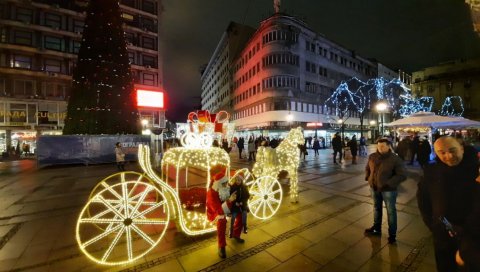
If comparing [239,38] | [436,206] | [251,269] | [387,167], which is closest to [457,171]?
[436,206]

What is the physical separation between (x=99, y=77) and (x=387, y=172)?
67.7 feet

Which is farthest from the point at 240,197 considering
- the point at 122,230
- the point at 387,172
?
the point at 387,172

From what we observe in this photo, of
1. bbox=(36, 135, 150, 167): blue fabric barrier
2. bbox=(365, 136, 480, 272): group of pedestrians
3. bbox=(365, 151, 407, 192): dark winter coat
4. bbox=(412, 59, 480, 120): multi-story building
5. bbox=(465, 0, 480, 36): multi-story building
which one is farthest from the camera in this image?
bbox=(412, 59, 480, 120): multi-story building

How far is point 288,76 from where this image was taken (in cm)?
4038

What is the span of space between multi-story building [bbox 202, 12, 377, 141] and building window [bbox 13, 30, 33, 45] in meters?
34.1

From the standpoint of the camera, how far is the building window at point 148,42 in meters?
44.5

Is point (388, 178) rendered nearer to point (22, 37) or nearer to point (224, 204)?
point (224, 204)

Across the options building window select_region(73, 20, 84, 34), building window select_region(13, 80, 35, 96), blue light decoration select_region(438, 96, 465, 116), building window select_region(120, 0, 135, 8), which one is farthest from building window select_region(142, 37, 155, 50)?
blue light decoration select_region(438, 96, 465, 116)

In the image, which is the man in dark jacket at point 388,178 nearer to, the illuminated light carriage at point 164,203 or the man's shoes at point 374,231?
the man's shoes at point 374,231

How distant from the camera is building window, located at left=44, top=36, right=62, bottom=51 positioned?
3594 cm

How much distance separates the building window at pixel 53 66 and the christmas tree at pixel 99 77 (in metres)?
22.7

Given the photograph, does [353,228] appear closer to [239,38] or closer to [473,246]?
[473,246]

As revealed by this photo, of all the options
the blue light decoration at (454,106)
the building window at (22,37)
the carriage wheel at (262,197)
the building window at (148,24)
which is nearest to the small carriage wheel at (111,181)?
the carriage wheel at (262,197)

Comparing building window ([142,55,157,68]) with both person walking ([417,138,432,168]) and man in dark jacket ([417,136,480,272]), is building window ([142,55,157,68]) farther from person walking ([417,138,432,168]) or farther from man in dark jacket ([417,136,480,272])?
man in dark jacket ([417,136,480,272])
